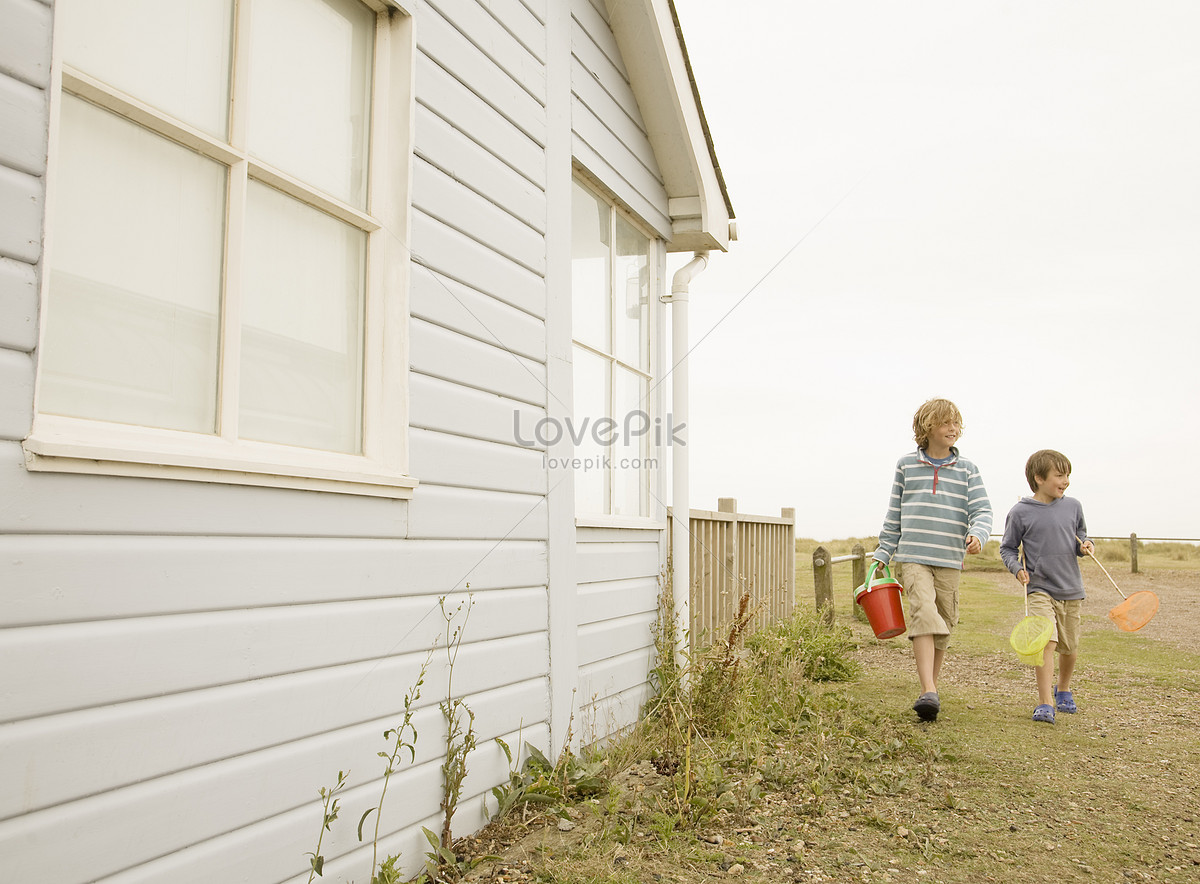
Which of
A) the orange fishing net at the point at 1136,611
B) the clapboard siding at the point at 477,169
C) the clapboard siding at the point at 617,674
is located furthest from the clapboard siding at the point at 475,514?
the orange fishing net at the point at 1136,611

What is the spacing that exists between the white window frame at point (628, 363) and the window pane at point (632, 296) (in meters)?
0.03

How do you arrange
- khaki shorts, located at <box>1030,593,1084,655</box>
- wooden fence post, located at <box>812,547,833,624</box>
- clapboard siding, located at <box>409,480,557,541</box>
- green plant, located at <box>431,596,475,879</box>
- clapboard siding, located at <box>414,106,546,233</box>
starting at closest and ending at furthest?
1. green plant, located at <box>431,596,475,879</box>
2. clapboard siding, located at <box>409,480,557,541</box>
3. clapboard siding, located at <box>414,106,546,233</box>
4. khaki shorts, located at <box>1030,593,1084,655</box>
5. wooden fence post, located at <box>812,547,833,624</box>

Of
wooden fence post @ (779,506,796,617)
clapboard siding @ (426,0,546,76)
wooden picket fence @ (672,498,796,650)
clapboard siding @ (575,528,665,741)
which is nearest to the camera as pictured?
clapboard siding @ (426,0,546,76)

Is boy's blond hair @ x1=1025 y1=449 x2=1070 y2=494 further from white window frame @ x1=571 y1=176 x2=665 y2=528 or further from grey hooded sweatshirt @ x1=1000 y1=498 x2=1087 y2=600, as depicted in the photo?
white window frame @ x1=571 y1=176 x2=665 y2=528

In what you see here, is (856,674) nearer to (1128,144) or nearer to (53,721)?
(53,721)

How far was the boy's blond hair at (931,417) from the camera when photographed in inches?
205

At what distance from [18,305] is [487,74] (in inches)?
91.7

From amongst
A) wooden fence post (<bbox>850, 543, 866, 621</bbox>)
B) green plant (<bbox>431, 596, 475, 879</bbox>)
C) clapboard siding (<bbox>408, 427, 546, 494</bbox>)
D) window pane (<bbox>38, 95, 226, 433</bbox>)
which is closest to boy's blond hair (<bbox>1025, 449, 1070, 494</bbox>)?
clapboard siding (<bbox>408, 427, 546, 494</bbox>)

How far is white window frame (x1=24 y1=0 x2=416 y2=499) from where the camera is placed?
179cm

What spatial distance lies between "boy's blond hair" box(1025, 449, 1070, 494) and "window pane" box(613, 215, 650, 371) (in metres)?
2.69

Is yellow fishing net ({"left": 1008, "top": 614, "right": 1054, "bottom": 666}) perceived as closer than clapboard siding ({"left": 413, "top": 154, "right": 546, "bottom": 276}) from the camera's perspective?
No

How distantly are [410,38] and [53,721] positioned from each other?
2445 mm

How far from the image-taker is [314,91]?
8.65ft

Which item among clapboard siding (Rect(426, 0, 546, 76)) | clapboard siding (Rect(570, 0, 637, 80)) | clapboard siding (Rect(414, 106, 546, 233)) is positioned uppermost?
clapboard siding (Rect(570, 0, 637, 80))
